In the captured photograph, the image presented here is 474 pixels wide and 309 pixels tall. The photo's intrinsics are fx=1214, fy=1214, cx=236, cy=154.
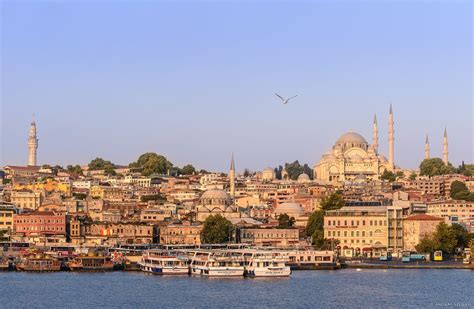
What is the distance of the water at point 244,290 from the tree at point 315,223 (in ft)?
39.8

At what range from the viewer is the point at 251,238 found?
5753 cm

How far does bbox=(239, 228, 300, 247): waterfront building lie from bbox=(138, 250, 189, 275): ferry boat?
38.9 ft

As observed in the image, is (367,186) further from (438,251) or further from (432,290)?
(432,290)

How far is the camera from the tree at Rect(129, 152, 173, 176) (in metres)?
89.9

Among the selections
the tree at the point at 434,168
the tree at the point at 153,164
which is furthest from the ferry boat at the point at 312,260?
the tree at the point at 153,164

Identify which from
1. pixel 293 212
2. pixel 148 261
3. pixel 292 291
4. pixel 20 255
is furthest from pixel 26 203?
pixel 292 291

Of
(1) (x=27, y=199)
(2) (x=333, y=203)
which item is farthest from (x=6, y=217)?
(2) (x=333, y=203)

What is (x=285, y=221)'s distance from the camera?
61.5 meters

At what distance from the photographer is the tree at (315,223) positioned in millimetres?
56562

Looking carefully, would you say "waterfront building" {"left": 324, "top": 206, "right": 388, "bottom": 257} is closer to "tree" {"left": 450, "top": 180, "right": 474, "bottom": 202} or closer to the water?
the water

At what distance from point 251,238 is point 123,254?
32.6ft

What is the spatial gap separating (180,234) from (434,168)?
31817mm

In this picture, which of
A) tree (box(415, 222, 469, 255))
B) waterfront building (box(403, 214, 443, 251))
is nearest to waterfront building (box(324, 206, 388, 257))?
waterfront building (box(403, 214, 443, 251))

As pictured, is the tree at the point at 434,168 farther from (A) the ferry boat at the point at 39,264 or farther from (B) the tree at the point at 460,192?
(A) the ferry boat at the point at 39,264
